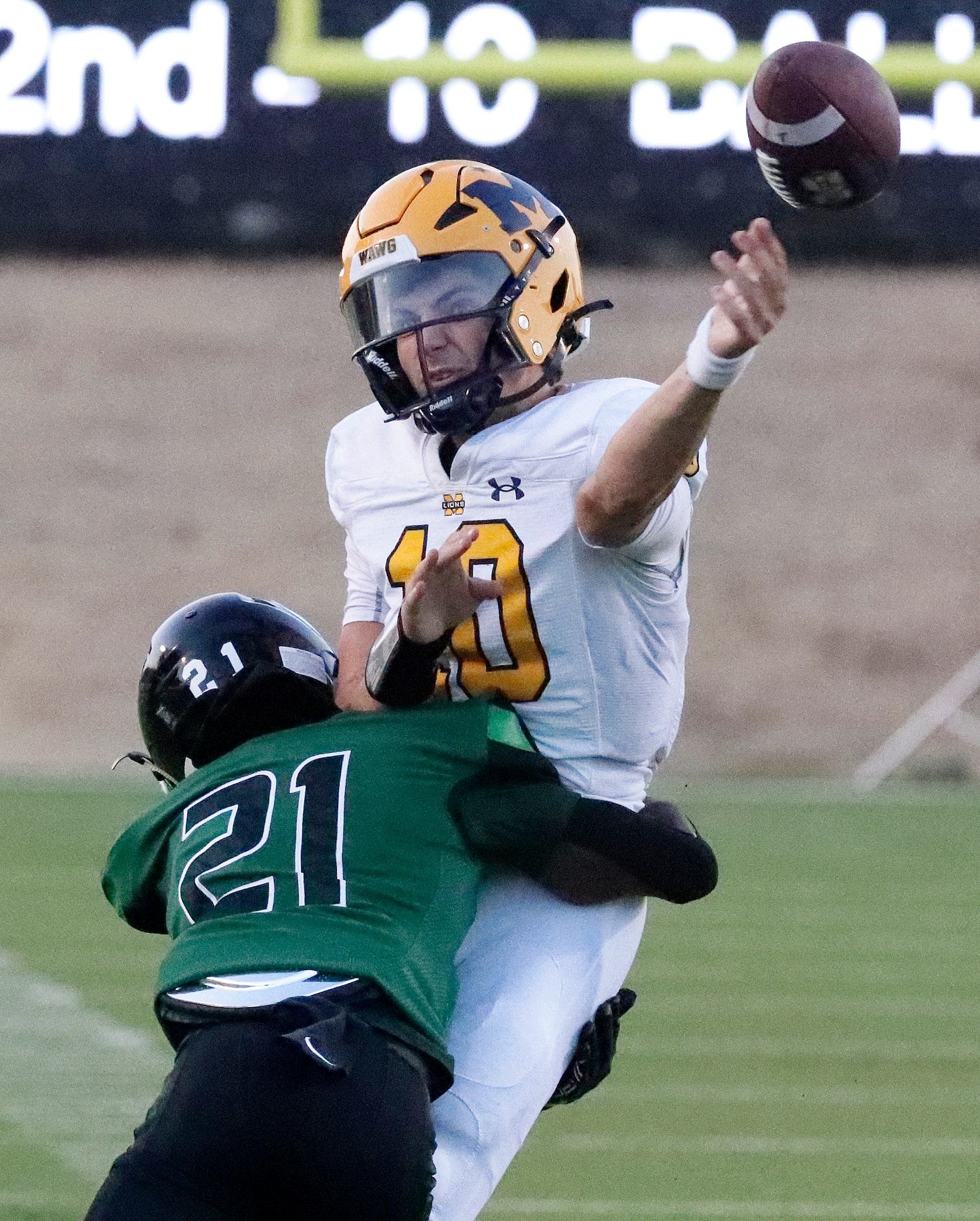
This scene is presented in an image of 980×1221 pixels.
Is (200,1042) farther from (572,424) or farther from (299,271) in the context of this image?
(299,271)

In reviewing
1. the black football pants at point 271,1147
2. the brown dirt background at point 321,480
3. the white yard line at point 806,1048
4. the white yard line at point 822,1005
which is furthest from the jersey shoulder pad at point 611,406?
the brown dirt background at point 321,480

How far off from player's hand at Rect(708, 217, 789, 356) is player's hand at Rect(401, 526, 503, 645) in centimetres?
35

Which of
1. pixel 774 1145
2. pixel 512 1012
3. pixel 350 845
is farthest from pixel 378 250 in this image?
pixel 774 1145

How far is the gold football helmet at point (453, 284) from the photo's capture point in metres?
2.71

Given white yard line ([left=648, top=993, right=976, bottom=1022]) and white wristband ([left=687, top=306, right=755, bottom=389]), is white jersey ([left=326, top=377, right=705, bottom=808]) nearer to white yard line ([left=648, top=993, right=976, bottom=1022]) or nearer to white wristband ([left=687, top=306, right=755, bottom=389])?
white wristband ([left=687, top=306, right=755, bottom=389])

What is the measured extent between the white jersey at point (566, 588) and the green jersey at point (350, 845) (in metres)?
0.10

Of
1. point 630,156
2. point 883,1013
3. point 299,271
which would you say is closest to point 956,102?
point 630,156

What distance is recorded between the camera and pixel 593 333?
11734 millimetres

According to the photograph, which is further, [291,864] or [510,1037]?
[510,1037]

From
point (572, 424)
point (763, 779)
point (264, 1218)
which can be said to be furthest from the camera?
point (763, 779)

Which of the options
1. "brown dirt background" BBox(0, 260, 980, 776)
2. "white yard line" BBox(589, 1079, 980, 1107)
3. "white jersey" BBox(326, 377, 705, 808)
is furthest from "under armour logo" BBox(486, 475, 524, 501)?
"brown dirt background" BBox(0, 260, 980, 776)

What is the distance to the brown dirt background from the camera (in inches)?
471

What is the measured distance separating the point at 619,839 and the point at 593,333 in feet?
30.9

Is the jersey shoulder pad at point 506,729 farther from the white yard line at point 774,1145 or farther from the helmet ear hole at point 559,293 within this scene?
the white yard line at point 774,1145
